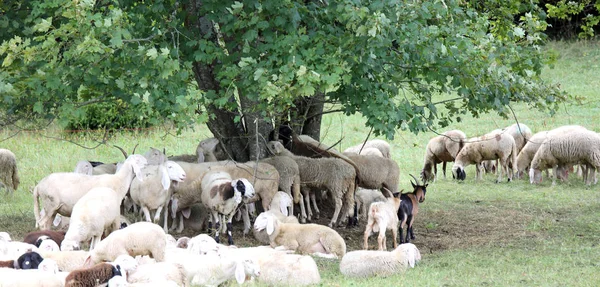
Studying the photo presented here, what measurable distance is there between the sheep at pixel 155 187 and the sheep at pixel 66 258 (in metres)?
2.85

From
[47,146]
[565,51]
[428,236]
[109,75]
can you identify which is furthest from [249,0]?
[565,51]

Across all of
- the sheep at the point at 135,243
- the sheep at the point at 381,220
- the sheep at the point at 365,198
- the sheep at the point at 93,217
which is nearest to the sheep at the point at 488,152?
the sheep at the point at 365,198

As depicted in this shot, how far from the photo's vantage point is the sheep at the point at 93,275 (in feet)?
25.7

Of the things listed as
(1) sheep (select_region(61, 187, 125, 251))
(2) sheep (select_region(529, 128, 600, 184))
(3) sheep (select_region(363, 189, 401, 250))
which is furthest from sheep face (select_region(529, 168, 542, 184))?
(1) sheep (select_region(61, 187, 125, 251))

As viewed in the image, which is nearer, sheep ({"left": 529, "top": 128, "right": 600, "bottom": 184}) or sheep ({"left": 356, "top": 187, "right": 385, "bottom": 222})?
sheep ({"left": 356, "top": 187, "right": 385, "bottom": 222})

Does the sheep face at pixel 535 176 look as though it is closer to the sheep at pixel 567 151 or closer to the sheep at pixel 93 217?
the sheep at pixel 567 151

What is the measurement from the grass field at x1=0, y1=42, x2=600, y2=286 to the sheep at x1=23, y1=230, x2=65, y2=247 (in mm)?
2198

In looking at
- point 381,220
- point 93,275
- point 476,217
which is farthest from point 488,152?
point 93,275

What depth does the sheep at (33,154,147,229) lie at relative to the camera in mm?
11516

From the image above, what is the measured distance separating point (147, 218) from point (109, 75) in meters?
2.04

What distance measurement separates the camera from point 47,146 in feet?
77.8

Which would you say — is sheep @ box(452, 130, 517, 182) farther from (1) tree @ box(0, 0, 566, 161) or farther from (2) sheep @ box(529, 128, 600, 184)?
(1) tree @ box(0, 0, 566, 161)

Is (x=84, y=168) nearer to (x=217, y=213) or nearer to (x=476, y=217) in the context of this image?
(x=217, y=213)

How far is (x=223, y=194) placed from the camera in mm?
11797
